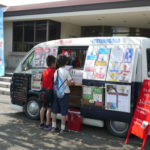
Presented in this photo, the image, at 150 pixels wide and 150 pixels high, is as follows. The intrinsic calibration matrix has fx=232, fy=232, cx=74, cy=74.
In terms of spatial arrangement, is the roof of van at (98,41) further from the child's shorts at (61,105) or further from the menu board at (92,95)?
the child's shorts at (61,105)

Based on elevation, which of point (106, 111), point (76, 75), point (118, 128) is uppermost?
point (76, 75)

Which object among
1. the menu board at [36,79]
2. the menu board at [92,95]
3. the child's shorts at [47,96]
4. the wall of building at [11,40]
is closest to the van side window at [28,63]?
the menu board at [36,79]

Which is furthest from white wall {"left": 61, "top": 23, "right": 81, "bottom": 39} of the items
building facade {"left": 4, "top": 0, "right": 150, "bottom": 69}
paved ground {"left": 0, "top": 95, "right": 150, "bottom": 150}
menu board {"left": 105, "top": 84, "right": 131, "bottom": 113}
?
menu board {"left": 105, "top": 84, "right": 131, "bottom": 113}

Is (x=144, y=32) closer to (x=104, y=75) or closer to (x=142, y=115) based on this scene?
(x=104, y=75)

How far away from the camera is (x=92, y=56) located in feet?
17.1

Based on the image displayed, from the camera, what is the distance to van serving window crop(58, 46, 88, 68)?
18.3 ft

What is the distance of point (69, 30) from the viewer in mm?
15734

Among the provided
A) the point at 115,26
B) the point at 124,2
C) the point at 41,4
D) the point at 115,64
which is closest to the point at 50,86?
the point at 115,64

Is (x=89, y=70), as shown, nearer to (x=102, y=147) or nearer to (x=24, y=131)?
(x=102, y=147)

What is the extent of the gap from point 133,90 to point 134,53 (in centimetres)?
74

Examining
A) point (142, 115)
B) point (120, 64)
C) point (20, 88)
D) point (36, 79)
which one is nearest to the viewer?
point (142, 115)

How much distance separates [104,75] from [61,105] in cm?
115

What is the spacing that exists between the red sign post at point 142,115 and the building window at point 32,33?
11154 mm

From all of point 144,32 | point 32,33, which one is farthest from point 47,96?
point 144,32
